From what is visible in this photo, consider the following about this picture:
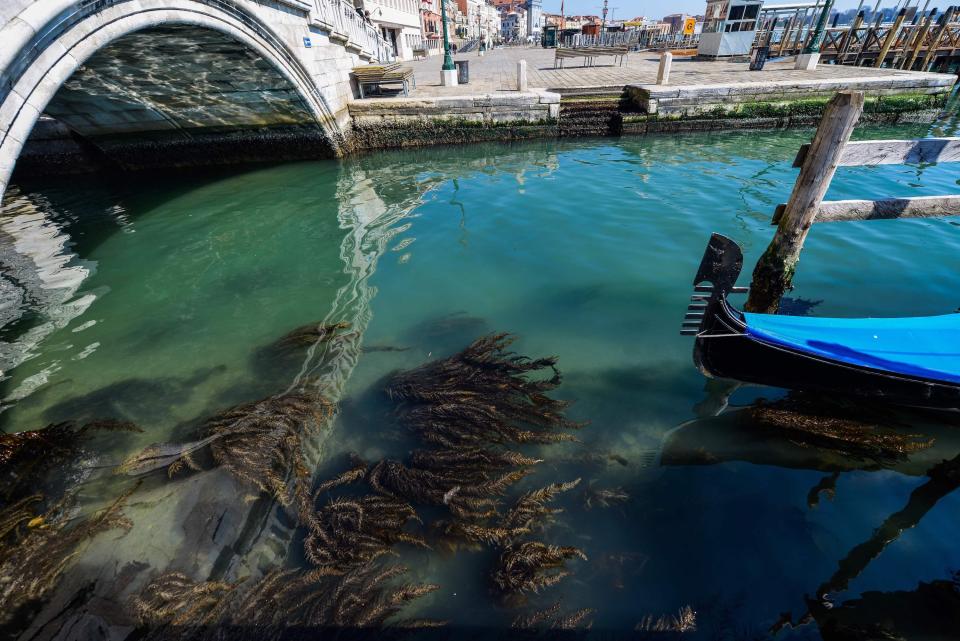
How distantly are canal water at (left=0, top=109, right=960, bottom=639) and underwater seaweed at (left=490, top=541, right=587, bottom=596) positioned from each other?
85mm

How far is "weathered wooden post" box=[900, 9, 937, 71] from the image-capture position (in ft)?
72.3

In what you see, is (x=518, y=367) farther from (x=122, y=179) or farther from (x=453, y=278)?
(x=122, y=179)

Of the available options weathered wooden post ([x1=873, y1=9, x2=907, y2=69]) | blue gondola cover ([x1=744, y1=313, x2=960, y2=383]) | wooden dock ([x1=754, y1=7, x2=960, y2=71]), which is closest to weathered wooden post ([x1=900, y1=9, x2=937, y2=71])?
wooden dock ([x1=754, y1=7, x2=960, y2=71])

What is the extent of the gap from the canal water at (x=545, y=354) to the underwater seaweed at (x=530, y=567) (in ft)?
0.28

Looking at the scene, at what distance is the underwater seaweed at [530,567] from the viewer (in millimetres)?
2869

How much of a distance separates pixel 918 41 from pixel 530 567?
3520cm

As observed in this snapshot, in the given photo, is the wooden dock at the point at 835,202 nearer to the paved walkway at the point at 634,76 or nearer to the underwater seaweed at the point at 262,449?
the underwater seaweed at the point at 262,449

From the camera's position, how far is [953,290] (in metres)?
6.01

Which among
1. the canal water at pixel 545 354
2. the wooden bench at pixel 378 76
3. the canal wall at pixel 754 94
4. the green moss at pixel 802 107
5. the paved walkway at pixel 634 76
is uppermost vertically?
the wooden bench at pixel 378 76

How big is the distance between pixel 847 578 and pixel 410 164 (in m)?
13.6

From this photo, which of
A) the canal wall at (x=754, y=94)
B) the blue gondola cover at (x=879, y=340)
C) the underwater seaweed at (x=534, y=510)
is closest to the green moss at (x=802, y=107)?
the canal wall at (x=754, y=94)

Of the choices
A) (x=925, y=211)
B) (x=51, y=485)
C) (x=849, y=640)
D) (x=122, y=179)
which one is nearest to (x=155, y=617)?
(x=51, y=485)

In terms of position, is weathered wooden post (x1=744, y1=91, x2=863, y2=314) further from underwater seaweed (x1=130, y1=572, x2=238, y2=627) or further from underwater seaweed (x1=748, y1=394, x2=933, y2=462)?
underwater seaweed (x1=130, y1=572, x2=238, y2=627)

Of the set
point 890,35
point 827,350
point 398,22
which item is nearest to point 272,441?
point 827,350
